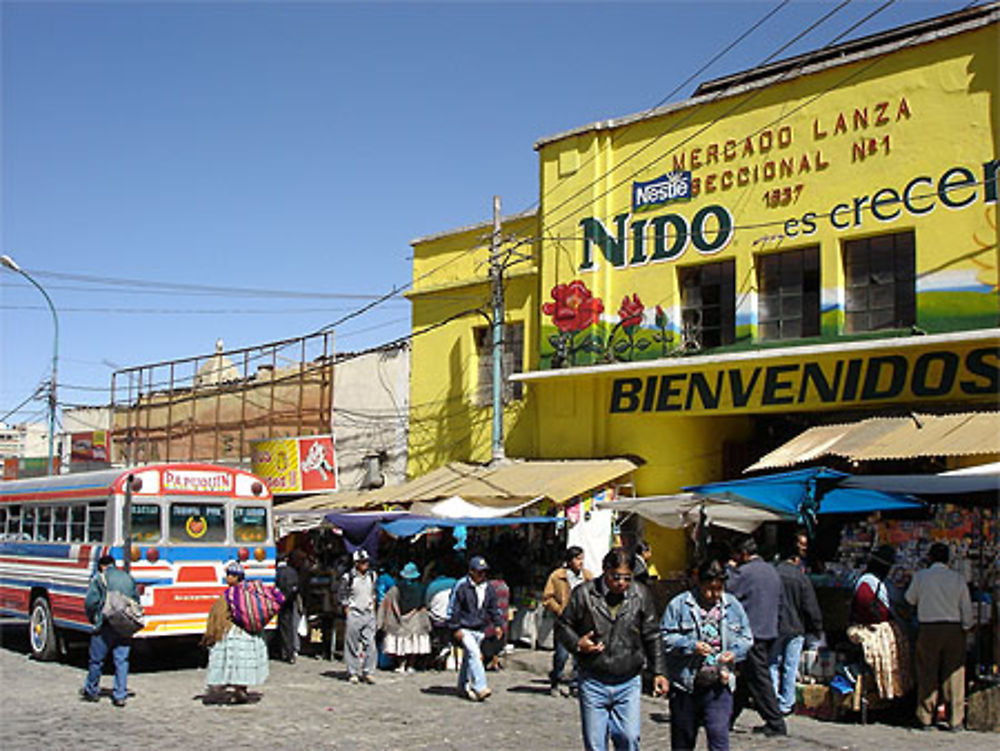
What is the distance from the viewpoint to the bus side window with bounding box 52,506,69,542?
16203 mm

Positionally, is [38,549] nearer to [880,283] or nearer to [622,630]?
[622,630]

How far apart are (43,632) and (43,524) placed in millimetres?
1635

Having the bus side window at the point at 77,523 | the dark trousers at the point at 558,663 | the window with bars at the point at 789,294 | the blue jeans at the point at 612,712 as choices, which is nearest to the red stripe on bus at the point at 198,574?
the bus side window at the point at 77,523

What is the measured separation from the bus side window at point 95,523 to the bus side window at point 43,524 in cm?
168

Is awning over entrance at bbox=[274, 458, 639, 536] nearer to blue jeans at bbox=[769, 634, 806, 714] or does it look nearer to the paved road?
the paved road

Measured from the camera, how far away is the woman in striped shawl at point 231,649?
1217cm

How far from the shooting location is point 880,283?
1642cm

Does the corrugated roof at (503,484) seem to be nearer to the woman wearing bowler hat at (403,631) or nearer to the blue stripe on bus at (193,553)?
the woman wearing bowler hat at (403,631)

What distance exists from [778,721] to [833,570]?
3873 millimetres

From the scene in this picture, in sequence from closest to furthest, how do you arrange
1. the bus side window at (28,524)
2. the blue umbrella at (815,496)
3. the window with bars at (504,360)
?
the blue umbrella at (815,496) < the bus side window at (28,524) < the window with bars at (504,360)

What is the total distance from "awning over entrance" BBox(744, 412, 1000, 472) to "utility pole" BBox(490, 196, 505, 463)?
6.20 meters

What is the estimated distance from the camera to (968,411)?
15.1 meters

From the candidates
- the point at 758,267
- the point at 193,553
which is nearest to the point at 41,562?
the point at 193,553

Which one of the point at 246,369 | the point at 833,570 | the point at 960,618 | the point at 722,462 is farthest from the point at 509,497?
the point at 246,369
